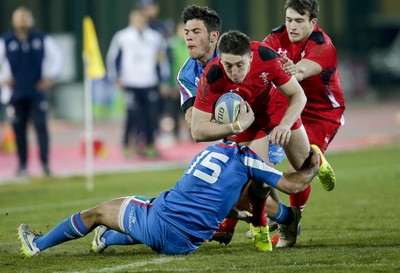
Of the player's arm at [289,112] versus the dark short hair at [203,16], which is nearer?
the player's arm at [289,112]

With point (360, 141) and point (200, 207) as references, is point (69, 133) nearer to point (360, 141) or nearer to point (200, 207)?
point (360, 141)

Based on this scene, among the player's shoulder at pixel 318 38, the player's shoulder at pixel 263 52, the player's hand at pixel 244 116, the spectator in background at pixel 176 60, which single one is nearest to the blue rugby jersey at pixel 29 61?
the spectator in background at pixel 176 60

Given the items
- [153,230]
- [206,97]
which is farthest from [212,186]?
[206,97]

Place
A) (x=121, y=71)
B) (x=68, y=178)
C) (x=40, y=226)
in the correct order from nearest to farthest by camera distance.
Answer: (x=40, y=226) → (x=68, y=178) → (x=121, y=71)

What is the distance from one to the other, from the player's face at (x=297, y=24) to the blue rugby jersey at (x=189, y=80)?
77 cm

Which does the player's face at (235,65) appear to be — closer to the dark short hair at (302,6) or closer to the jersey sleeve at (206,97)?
the jersey sleeve at (206,97)

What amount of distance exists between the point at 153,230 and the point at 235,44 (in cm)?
154

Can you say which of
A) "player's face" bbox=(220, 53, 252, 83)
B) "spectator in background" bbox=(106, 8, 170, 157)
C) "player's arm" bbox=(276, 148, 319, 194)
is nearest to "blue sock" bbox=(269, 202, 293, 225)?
"player's arm" bbox=(276, 148, 319, 194)

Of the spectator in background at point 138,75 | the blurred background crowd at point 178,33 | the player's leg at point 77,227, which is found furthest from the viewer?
the blurred background crowd at point 178,33

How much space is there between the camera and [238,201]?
839cm

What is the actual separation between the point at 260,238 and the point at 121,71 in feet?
34.8

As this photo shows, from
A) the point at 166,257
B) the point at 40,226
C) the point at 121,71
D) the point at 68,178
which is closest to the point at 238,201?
the point at 166,257

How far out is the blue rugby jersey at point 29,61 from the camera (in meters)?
15.9

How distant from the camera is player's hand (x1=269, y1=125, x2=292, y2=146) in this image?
7.53 meters
